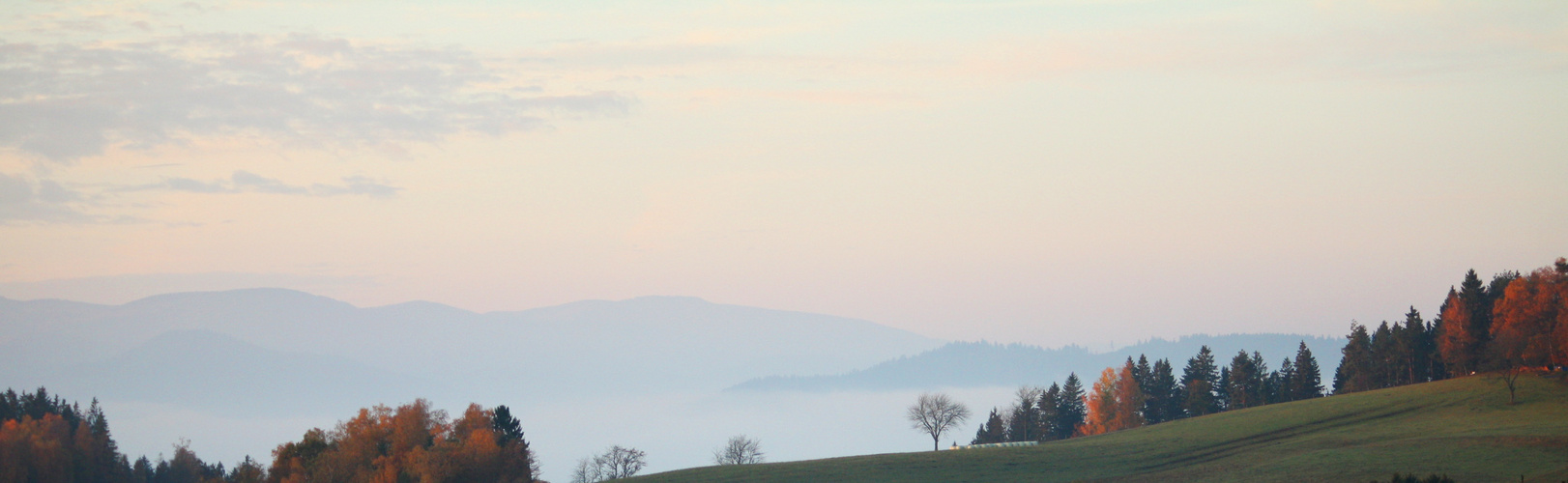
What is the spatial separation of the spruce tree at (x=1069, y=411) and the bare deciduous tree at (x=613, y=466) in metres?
51.3

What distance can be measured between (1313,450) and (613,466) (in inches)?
3389

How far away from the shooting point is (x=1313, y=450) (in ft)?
241

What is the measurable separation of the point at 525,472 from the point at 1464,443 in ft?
223

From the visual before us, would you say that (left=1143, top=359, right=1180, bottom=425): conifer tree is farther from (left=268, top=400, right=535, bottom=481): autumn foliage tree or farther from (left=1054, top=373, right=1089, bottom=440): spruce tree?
(left=268, top=400, right=535, bottom=481): autumn foliage tree

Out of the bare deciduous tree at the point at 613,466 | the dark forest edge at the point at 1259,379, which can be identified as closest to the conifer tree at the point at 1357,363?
the dark forest edge at the point at 1259,379

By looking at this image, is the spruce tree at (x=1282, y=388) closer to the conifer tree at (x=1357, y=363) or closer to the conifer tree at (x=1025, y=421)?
the conifer tree at (x=1357, y=363)

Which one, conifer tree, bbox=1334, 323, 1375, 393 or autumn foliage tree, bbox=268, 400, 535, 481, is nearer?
autumn foliage tree, bbox=268, 400, 535, 481

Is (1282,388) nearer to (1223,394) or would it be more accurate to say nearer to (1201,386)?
(1223,394)

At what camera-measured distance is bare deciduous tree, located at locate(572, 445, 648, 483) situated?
136500mm

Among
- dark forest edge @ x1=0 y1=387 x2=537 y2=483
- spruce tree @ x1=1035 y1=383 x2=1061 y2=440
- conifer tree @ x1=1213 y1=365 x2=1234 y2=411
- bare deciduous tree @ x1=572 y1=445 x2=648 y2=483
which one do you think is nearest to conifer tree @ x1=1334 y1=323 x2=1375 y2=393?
conifer tree @ x1=1213 y1=365 x2=1234 y2=411

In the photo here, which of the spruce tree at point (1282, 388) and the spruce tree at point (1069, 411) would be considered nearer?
the spruce tree at point (1282, 388)

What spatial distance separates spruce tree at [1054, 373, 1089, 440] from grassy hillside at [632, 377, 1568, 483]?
31.2 meters

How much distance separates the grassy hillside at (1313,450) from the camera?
6275 centimetres

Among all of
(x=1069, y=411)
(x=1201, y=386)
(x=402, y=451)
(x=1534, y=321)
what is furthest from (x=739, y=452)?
(x=1534, y=321)
